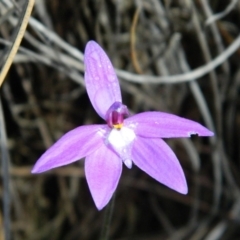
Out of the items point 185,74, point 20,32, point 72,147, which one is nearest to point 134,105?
point 185,74

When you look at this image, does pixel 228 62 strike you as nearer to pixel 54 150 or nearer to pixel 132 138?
pixel 132 138

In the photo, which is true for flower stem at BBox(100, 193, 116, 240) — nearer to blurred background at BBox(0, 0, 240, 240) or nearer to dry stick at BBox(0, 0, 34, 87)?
dry stick at BBox(0, 0, 34, 87)

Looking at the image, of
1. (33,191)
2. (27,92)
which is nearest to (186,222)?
(33,191)

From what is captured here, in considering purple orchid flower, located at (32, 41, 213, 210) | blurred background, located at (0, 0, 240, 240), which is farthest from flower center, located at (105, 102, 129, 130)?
blurred background, located at (0, 0, 240, 240)

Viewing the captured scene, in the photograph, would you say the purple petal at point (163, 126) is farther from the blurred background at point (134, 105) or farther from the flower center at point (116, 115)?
the blurred background at point (134, 105)

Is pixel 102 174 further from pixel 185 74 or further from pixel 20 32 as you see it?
pixel 185 74

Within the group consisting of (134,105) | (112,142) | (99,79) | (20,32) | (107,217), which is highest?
(134,105)
